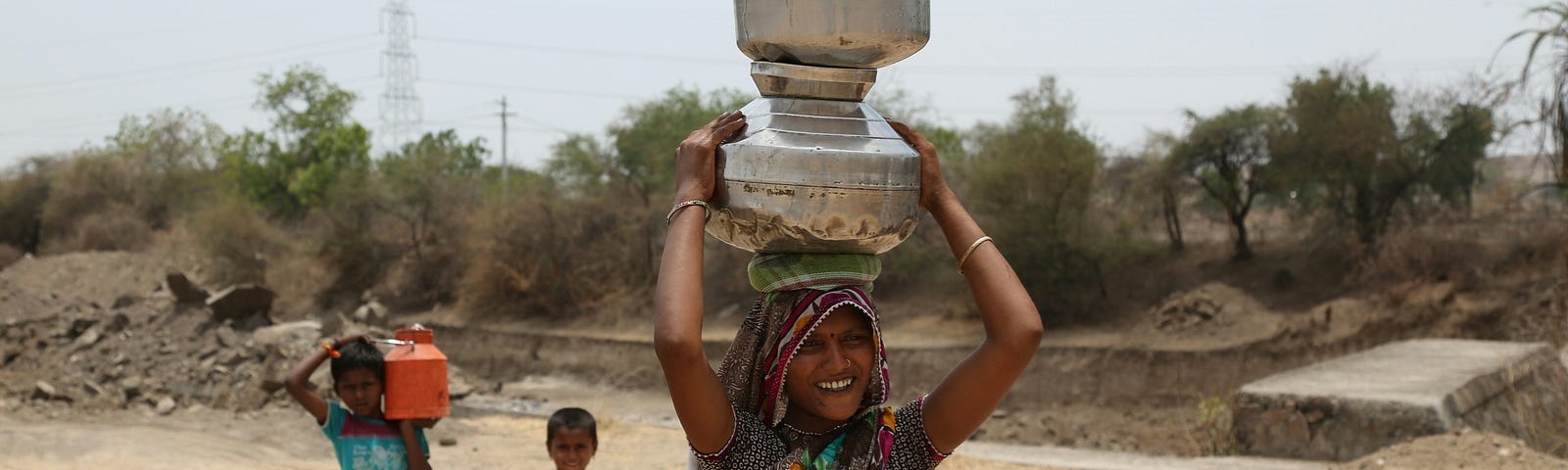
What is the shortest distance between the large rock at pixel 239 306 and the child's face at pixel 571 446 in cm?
1257

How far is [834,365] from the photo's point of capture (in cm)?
199

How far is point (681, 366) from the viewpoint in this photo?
6.02 ft

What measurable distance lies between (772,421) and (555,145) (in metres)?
24.8

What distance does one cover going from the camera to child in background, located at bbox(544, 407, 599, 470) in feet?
13.4

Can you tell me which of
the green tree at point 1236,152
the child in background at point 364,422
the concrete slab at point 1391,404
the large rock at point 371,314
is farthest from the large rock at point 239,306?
the green tree at point 1236,152

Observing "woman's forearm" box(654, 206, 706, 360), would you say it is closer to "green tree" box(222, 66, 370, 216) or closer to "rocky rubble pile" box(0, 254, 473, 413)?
"rocky rubble pile" box(0, 254, 473, 413)

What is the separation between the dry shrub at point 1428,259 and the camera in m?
17.7

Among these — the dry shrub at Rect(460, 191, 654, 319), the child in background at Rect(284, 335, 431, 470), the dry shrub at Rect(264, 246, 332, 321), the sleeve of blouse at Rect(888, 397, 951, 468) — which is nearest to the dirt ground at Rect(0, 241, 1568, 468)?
the dry shrub at Rect(460, 191, 654, 319)

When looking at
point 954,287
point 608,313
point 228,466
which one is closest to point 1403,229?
point 954,287

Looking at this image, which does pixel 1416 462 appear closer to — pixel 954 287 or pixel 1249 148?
pixel 954 287

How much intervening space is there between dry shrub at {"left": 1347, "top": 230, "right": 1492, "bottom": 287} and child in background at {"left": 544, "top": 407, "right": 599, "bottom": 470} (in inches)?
639

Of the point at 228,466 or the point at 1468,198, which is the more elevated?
the point at 1468,198

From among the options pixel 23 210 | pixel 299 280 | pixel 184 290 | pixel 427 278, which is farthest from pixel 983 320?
pixel 23 210

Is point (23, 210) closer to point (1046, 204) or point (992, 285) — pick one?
point (1046, 204)
